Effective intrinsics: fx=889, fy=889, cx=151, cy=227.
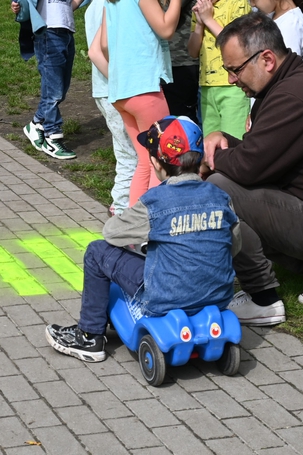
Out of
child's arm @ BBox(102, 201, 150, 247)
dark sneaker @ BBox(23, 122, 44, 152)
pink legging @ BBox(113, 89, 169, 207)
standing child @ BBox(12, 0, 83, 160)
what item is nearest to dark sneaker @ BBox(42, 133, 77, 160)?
standing child @ BBox(12, 0, 83, 160)

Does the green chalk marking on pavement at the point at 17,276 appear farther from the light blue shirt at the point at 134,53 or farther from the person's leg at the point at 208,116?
the person's leg at the point at 208,116

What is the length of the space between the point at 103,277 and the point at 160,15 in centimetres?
196

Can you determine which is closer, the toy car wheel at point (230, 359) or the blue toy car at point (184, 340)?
the blue toy car at point (184, 340)

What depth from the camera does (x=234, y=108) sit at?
6168 millimetres

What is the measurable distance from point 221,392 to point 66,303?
1315 mm

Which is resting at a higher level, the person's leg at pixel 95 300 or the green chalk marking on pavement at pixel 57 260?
the person's leg at pixel 95 300

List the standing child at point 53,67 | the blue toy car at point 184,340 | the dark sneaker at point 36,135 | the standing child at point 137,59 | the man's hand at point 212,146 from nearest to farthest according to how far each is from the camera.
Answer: the blue toy car at point 184,340 < the man's hand at point 212,146 < the standing child at point 137,59 < the standing child at point 53,67 < the dark sneaker at point 36,135

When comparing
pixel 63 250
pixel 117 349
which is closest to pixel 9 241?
pixel 63 250

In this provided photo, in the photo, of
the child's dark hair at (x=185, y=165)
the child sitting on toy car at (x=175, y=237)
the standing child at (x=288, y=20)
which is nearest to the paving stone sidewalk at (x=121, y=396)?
the child sitting on toy car at (x=175, y=237)

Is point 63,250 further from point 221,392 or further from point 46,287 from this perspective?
point 221,392

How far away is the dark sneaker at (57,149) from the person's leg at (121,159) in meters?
1.59

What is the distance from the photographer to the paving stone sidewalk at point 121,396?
3721 millimetres

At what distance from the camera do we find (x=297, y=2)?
680cm

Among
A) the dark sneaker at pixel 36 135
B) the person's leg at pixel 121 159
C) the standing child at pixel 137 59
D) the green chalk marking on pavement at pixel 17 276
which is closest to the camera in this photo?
the green chalk marking on pavement at pixel 17 276
